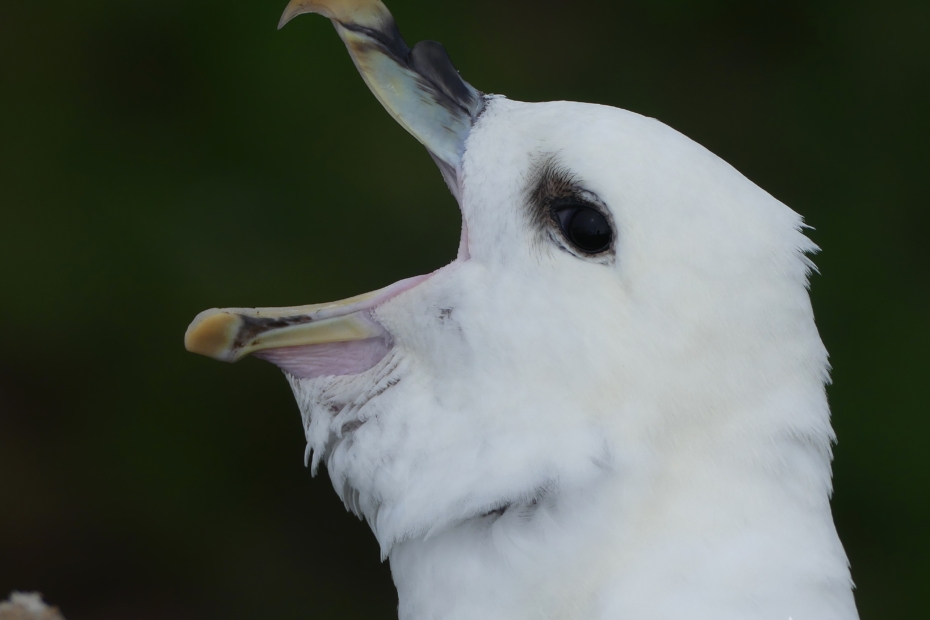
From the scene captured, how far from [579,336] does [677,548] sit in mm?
387

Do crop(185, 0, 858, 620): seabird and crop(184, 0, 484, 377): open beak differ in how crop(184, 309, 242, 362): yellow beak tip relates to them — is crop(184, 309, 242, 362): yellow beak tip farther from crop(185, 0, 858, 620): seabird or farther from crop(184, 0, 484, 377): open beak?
crop(185, 0, 858, 620): seabird

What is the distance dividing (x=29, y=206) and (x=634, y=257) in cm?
344

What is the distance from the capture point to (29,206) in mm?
4207

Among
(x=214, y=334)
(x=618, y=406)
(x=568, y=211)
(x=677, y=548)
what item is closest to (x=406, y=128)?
(x=568, y=211)

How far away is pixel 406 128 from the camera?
1.91 m

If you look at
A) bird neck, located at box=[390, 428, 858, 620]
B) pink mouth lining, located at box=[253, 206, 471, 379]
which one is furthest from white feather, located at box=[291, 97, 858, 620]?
pink mouth lining, located at box=[253, 206, 471, 379]

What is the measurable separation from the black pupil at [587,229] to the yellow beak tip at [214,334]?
639 millimetres

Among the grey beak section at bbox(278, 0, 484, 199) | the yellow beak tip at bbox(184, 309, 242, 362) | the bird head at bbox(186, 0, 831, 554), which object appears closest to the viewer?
the bird head at bbox(186, 0, 831, 554)

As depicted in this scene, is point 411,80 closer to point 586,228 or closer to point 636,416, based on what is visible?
point 586,228

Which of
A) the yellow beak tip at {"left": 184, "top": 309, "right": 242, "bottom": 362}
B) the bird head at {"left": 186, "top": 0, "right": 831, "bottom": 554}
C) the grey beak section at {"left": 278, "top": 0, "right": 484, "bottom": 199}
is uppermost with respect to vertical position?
the grey beak section at {"left": 278, "top": 0, "right": 484, "bottom": 199}

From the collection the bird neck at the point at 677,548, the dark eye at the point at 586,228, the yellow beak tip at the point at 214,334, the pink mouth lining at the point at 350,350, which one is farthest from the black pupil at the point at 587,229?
the yellow beak tip at the point at 214,334

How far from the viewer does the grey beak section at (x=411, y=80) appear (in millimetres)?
1893

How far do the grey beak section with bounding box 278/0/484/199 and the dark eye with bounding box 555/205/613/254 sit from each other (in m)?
0.32

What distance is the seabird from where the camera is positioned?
157cm
